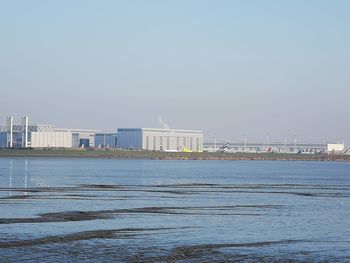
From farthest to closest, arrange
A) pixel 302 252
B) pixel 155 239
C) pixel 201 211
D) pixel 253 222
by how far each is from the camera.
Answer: pixel 201 211 → pixel 253 222 → pixel 155 239 → pixel 302 252

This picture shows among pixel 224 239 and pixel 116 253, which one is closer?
pixel 116 253

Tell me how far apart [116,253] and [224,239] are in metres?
6.30

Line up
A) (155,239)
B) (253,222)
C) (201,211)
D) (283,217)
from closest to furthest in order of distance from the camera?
1. (155,239)
2. (253,222)
3. (283,217)
4. (201,211)

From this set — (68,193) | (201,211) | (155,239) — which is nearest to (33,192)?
(68,193)

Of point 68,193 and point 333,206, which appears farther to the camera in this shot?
point 68,193

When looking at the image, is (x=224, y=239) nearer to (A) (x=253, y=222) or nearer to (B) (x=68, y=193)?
(A) (x=253, y=222)

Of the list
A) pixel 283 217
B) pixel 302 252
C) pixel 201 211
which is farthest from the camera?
pixel 201 211

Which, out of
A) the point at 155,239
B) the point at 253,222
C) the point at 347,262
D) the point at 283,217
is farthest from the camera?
the point at 283,217

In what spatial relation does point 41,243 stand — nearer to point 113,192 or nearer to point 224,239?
point 224,239

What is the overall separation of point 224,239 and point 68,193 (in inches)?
1234

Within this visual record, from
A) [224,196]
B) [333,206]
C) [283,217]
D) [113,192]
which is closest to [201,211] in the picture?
[283,217]

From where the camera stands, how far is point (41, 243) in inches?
1254

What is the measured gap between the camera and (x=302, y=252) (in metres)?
30.8

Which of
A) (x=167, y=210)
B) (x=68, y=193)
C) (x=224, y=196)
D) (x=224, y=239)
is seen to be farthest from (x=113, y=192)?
(x=224, y=239)
